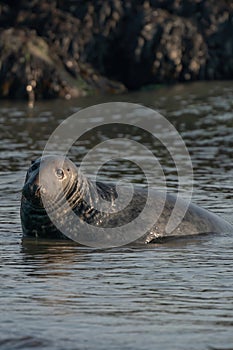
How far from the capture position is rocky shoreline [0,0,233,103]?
25172 mm

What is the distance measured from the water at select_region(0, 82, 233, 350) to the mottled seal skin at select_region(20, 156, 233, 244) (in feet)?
0.68

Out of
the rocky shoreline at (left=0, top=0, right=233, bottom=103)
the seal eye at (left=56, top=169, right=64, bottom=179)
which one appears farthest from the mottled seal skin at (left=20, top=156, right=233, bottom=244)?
the rocky shoreline at (left=0, top=0, right=233, bottom=103)

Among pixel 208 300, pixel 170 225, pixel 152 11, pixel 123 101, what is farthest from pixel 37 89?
pixel 208 300

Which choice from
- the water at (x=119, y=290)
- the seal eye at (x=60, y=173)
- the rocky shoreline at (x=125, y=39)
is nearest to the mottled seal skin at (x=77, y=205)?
the seal eye at (x=60, y=173)

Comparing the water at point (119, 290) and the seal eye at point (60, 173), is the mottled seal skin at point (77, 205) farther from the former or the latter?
the water at point (119, 290)

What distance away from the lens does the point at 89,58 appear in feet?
85.6

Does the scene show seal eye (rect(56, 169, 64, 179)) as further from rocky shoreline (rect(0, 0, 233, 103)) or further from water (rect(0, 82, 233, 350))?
rocky shoreline (rect(0, 0, 233, 103))

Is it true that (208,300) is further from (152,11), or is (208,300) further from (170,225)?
(152,11)

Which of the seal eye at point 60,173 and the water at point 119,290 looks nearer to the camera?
the water at point 119,290

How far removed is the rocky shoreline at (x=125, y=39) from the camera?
25172mm

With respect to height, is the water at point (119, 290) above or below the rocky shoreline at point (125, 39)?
below

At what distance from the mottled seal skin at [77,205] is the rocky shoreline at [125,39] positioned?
1434 centimetres

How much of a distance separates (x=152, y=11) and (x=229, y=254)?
1776 cm

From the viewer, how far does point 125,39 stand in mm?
26266
